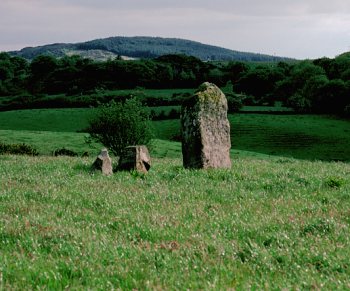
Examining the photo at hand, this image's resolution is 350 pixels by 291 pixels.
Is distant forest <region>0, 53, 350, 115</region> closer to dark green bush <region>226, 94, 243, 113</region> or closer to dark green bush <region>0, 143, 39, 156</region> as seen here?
dark green bush <region>226, 94, 243, 113</region>

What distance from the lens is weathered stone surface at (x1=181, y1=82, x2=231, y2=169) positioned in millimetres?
24703

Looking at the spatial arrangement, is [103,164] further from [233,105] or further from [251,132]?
[233,105]

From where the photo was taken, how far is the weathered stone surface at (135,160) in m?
23.2

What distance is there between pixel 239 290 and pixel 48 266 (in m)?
3.37

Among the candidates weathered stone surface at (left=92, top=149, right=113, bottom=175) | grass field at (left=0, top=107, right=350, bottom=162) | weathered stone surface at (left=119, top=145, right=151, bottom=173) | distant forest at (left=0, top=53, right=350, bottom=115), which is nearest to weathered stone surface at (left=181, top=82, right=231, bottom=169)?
weathered stone surface at (left=119, top=145, right=151, bottom=173)

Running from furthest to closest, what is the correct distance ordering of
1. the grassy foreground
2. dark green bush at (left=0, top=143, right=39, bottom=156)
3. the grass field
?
the grass field
dark green bush at (left=0, top=143, right=39, bottom=156)
the grassy foreground

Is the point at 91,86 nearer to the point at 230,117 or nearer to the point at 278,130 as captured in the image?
the point at 230,117

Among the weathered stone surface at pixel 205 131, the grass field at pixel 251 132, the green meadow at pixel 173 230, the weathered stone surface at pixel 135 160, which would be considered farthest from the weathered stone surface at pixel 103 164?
the grass field at pixel 251 132

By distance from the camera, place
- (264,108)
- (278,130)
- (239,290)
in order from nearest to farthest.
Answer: (239,290) < (278,130) < (264,108)

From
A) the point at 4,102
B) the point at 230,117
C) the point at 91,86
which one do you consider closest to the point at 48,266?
the point at 230,117

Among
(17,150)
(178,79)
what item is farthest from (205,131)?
(178,79)

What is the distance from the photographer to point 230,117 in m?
106

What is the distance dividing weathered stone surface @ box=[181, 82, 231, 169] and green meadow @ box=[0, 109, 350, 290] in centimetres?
135

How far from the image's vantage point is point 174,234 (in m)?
11.5
